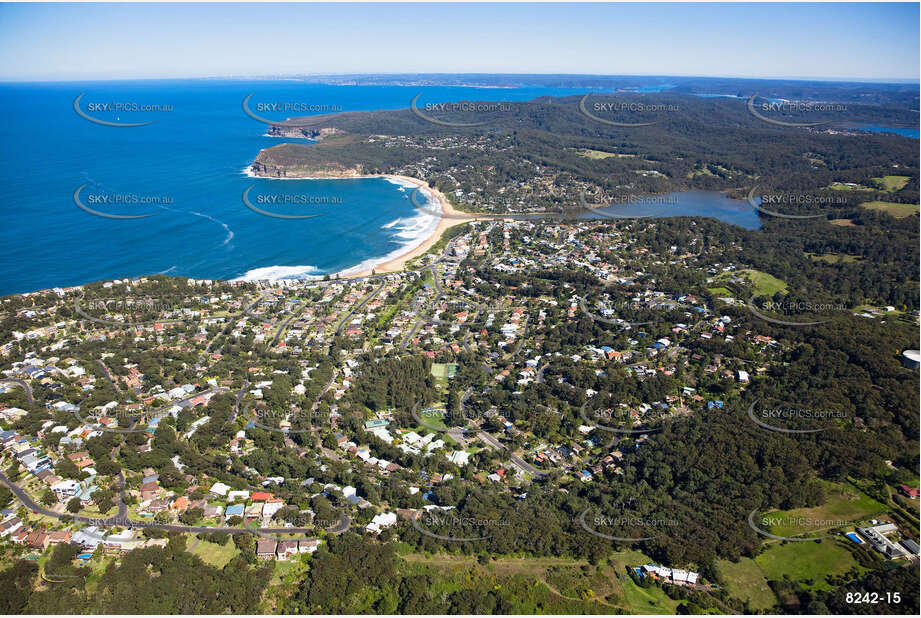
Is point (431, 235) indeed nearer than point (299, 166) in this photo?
Yes

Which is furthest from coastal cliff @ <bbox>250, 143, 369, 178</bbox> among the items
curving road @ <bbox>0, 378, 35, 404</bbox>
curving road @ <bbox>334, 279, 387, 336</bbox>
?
curving road @ <bbox>0, 378, 35, 404</bbox>

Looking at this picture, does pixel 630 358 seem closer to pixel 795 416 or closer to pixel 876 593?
pixel 795 416

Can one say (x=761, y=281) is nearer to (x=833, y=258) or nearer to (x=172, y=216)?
(x=833, y=258)

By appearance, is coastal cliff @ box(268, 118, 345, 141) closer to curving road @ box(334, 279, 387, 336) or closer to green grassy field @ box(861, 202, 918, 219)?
curving road @ box(334, 279, 387, 336)

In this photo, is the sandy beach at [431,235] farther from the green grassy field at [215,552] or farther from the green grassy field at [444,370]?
the green grassy field at [215,552]

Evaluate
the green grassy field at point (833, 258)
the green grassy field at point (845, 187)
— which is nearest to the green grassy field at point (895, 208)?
the green grassy field at point (845, 187)

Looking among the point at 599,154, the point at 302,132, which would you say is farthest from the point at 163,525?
the point at 302,132
